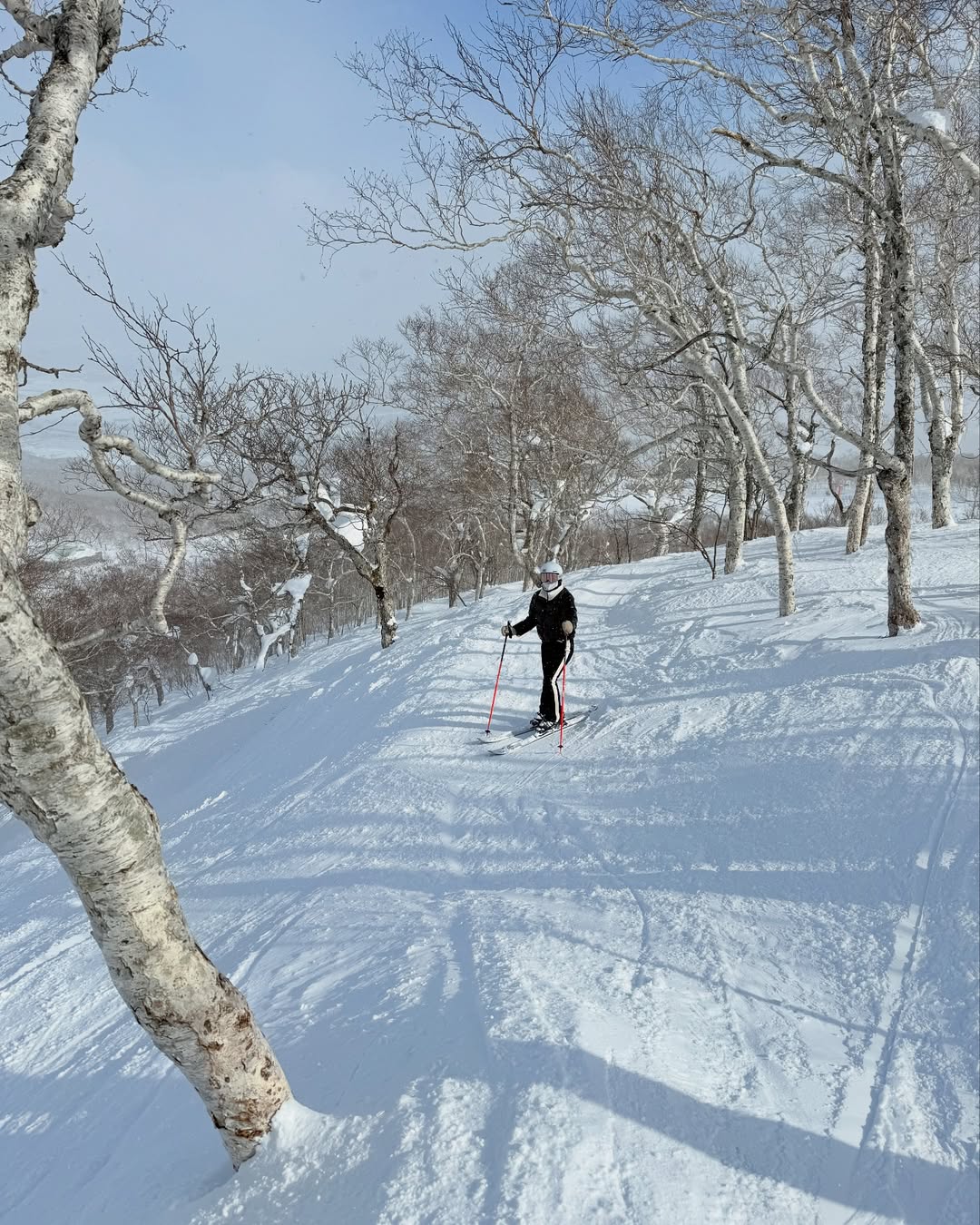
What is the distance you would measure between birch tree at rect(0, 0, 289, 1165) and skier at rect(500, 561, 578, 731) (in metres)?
5.25

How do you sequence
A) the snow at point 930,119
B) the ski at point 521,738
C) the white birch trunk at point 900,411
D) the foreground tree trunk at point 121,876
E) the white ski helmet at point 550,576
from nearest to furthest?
1. the foreground tree trunk at point 121,876
2. the snow at point 930,119
3. the white birch trunk at point 900,411
4. the ski at point 521,738
5. the white ski helmet at point 550,576

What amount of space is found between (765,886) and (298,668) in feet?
46.2

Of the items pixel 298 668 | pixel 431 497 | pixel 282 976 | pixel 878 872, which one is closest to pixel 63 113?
pixel 282 976

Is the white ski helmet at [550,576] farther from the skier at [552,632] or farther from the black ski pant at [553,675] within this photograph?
the black ski pant at [553,675]

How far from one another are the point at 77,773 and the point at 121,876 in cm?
43

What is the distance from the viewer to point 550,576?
309 inches

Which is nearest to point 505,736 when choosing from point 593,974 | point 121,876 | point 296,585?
point 593,974

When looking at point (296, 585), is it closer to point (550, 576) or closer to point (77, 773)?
point (550, 576)

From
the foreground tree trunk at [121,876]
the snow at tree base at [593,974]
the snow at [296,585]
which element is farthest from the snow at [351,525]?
the foreground tree trunk at [121,876]

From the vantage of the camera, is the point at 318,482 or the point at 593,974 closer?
the point at 593,974

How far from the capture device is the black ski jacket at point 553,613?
7.83 meters

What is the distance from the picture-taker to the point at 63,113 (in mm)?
2666

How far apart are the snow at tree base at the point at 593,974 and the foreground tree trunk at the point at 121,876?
0.38 metres

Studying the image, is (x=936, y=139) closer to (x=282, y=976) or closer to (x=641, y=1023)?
(x=641, y=1023)
